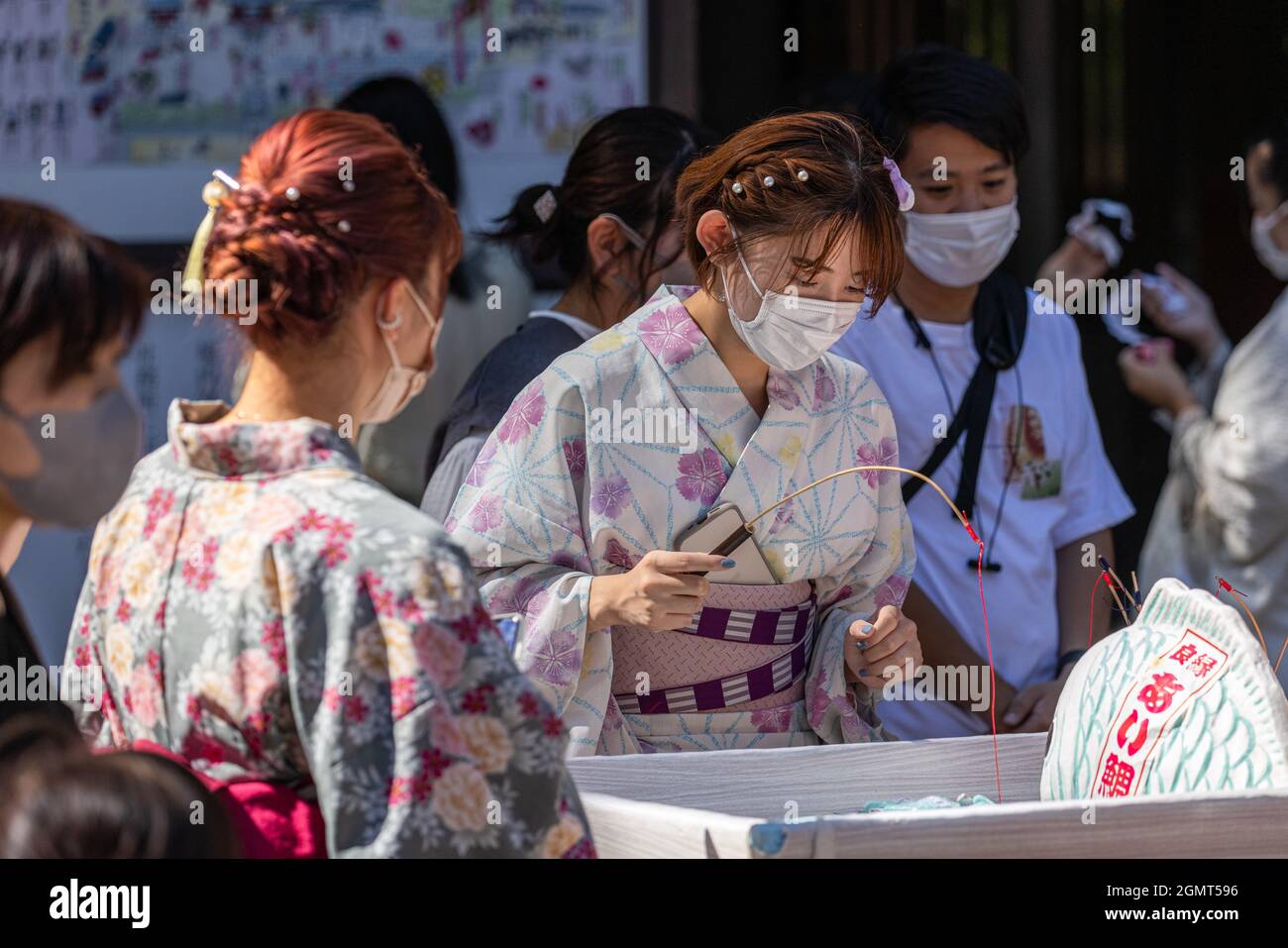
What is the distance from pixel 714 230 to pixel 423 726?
3.79 feet

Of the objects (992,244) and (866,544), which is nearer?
(866,544)

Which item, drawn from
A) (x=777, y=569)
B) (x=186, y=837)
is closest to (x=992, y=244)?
(x=777, y=569)

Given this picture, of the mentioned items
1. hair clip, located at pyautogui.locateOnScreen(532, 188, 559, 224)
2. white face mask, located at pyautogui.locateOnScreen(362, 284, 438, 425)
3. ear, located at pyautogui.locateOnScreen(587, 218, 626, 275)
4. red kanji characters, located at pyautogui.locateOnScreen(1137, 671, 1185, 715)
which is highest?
hair clip, located at pyautogui.locateOnScreen(532, 188, 559, 224)

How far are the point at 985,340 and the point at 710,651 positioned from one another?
1.18 m

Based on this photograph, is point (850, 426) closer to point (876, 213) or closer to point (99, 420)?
point (876, 213)

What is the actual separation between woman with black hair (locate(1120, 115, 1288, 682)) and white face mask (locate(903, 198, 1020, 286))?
3.17ft

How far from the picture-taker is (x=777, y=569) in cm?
249

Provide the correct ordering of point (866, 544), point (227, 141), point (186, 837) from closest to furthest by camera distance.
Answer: point (186, 837)
point (866, 544)
point (227, 141)

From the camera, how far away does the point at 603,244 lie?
3.01m

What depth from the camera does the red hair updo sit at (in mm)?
1709

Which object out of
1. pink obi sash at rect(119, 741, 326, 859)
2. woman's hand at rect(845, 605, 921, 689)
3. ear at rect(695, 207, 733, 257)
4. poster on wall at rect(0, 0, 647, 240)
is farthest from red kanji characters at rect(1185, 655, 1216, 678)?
poster on wall at rect(0, 0, 647, 240)

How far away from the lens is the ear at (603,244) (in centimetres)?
299

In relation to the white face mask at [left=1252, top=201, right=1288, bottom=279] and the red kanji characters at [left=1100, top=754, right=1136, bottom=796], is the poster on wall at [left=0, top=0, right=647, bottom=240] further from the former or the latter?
the red kanji characters at [left=1100, top=754, right=1136, bottom=796]

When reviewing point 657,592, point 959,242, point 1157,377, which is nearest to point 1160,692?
point 657,592
